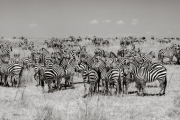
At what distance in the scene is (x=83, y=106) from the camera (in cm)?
1020

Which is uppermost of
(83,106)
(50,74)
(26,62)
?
(26,62)

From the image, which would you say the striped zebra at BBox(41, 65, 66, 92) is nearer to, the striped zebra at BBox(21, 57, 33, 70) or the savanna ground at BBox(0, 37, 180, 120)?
the savanna ground at BBox(0, 37, 180, 120)

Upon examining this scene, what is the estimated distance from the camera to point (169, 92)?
12953 millimetres

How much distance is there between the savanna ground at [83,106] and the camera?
872 centimetres

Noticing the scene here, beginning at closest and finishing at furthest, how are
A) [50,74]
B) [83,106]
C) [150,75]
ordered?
[83,106] < [150,75] < [50,74]

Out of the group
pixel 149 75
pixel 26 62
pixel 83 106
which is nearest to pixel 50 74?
pixel 83 106

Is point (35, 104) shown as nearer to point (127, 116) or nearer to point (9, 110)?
point (9, 110)

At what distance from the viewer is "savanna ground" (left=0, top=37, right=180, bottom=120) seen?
8.72m

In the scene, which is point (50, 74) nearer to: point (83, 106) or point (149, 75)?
point (83, 106)

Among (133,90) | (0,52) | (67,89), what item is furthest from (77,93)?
(0,52)

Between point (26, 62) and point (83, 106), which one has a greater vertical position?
point (26, 62)

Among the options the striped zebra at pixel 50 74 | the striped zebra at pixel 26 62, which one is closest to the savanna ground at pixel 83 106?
the striped zebra at pixel 50 74

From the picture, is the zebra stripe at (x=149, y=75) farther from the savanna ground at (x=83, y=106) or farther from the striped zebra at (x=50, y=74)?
the striped zebra at (x=50, y=74)

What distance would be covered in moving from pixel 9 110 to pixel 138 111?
471cm
